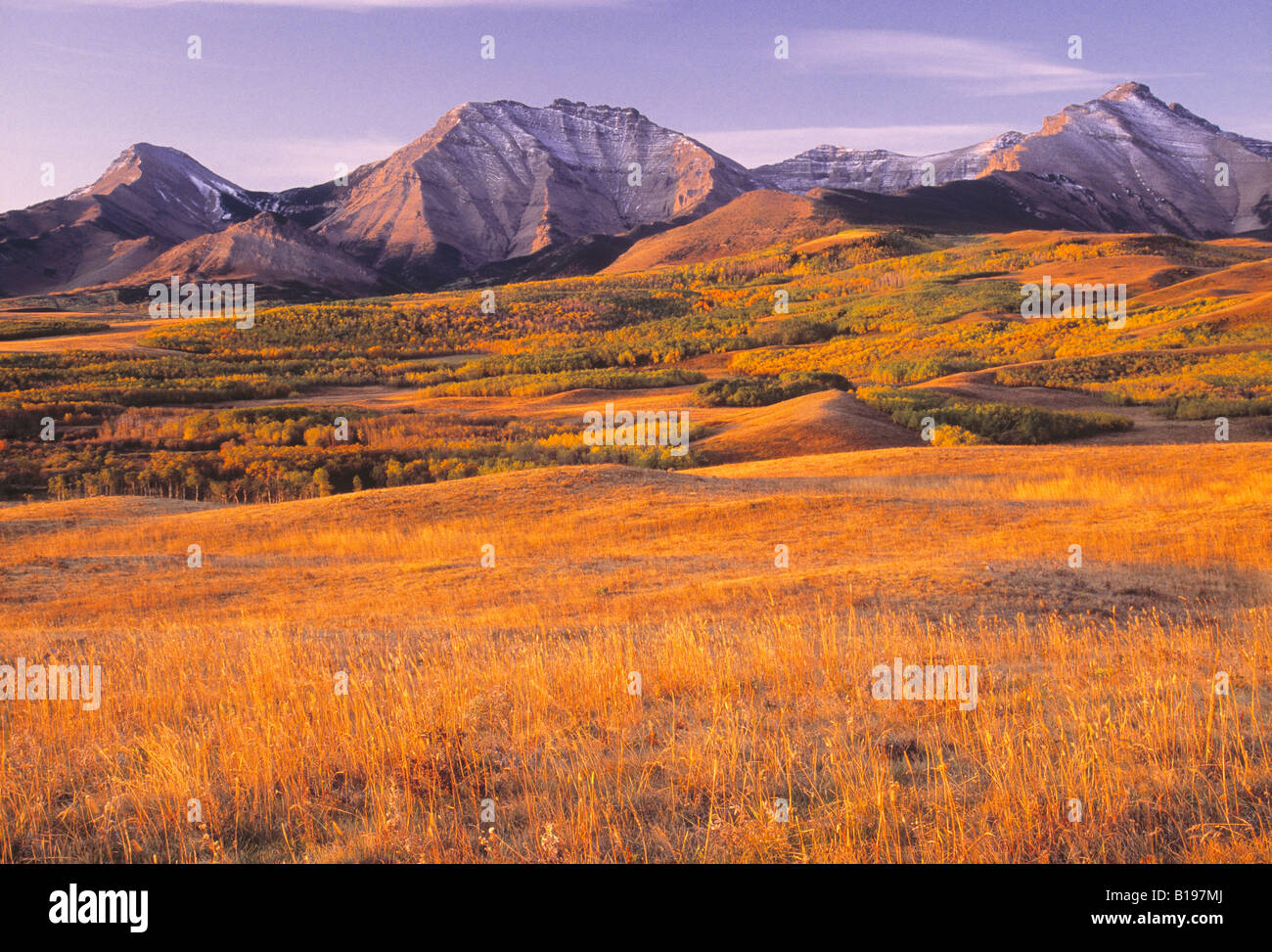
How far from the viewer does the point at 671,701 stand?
5.94 m

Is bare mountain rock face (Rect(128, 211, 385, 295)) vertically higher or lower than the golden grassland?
higher

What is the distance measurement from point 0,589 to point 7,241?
20528 cm

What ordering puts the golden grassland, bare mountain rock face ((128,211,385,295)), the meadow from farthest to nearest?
bare mountain rock face ((128,211,385,295)) → the meadow → the golden grassland

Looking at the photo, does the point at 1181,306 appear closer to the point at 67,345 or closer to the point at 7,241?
the point at 67,345

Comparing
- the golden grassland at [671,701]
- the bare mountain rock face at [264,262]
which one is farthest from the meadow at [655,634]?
the bare mountain rock face at [264,262]

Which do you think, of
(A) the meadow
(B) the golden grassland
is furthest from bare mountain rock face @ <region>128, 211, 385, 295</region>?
(B) the golden grassland

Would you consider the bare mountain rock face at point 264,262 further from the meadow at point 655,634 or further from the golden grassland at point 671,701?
the golden grassland at point 671,701

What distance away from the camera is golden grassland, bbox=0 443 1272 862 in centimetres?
388

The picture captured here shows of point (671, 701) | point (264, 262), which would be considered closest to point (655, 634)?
point (671, 701)

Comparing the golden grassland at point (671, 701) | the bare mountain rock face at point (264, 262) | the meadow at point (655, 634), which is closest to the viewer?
the golden grassland at point (671, 701)

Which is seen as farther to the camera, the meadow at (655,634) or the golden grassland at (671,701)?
the meadow at (655,634)

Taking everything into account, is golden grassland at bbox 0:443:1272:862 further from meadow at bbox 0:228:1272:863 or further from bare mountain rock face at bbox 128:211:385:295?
bare mountain rock face at bbox 128:211:385:295

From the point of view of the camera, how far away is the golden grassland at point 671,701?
3883 mm
